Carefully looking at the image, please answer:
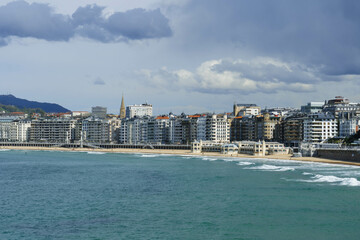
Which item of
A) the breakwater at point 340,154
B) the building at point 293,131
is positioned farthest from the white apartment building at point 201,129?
the breakwater at point 340,154

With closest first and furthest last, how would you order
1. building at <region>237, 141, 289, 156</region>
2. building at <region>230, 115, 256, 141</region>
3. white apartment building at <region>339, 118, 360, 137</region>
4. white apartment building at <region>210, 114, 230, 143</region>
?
1. building at <region>237, 141, 289, 156</region>
2. white apartment building at <region>339, 118, 360, 137</region>
3. white apartment building at <region>210, 114, 230, 143</region>
4. building at <region>230, 115, 256, 141</region>

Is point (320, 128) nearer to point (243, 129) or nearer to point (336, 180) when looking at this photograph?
point (243, 129)

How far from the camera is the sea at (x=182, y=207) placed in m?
39.5

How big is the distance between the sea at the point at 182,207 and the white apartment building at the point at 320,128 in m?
76.0

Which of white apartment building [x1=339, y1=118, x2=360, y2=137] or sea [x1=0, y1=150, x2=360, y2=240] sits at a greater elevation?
white apartment building [x1=339, y1=118, x2=360, y2=137]

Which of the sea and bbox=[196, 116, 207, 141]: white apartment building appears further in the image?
bbox=[196, 116, 207, 141]: white apartment building

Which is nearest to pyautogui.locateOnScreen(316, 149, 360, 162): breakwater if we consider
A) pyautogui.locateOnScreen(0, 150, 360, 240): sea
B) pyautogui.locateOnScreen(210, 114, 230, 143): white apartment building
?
pyautogui.locateOnScreen(0, 150, 360, 240): sea

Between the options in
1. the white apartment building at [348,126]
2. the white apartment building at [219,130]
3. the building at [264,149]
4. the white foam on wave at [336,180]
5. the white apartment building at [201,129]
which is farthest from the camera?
the white apartment building at [201,129]

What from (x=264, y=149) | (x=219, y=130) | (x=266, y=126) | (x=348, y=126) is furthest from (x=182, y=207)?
(x=219, y=130)

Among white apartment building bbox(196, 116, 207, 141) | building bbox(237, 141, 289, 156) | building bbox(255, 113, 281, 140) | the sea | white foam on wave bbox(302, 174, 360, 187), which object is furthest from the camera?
white apartment building bbox(196, 116, 207, 141)

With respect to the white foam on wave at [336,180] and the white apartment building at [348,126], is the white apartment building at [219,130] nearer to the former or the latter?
the white apartment building at [348,126]

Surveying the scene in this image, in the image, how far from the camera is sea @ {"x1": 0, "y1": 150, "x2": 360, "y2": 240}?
3953cm

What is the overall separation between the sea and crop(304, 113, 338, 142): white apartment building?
249 ft

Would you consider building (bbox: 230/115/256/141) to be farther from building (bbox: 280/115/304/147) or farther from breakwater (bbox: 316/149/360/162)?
breakwater (bbox: 316/149/360/162)
